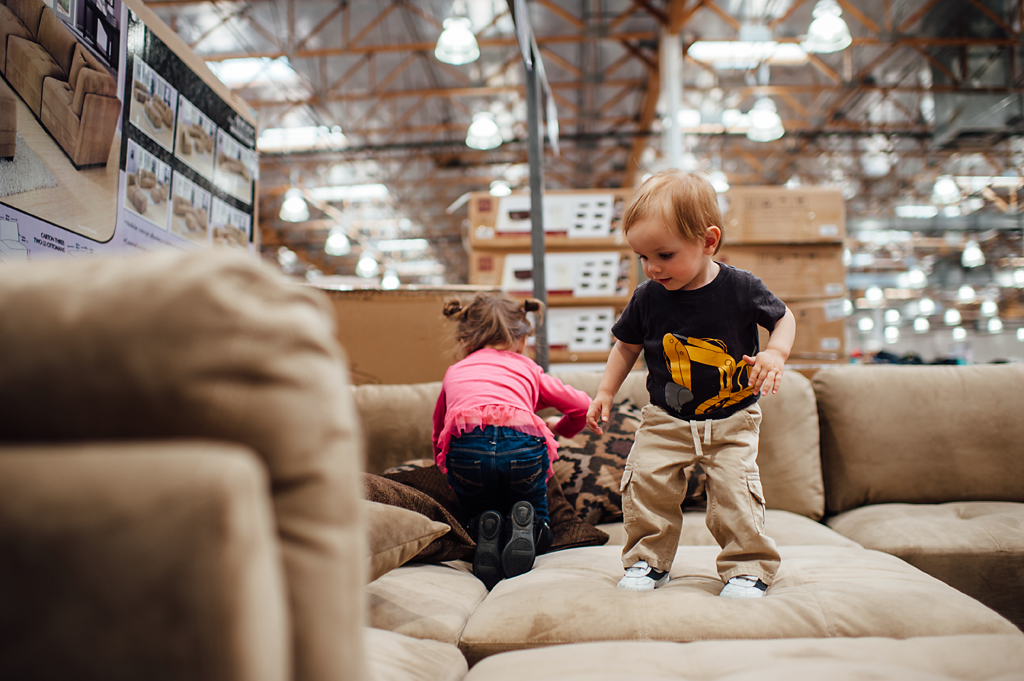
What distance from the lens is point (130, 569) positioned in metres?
0.37

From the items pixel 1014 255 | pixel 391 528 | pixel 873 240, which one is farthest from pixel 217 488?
pixel 1014 255

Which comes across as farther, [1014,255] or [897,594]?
[1014,255]

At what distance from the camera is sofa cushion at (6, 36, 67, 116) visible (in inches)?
50.1

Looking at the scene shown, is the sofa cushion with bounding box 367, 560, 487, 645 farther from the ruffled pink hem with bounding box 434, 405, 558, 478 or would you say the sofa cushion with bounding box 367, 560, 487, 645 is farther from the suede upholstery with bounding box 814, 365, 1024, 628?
the suede upholstery with bounding box 814, 365, 1024, 628

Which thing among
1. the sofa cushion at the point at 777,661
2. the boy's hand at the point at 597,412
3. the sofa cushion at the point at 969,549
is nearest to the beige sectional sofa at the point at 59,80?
the boy's hand at the point at 597,412

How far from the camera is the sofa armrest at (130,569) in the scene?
1.21 feet

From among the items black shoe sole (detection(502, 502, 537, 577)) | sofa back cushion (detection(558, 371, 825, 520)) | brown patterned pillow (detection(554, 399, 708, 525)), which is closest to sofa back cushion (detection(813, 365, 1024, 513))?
sofa back cushion (detection(558, 371, 825, 520))

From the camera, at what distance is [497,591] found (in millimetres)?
1282

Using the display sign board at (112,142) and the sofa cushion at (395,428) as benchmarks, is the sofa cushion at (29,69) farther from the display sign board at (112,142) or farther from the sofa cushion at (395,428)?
the sofa cushion at (395,428)

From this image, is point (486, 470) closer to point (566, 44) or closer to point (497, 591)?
point (497, 591)

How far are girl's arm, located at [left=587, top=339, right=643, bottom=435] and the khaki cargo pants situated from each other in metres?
0.12

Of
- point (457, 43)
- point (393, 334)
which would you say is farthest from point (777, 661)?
point (457, 43)

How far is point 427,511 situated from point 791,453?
Answer: 1.23 m

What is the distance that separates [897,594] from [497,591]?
781 millimetres
